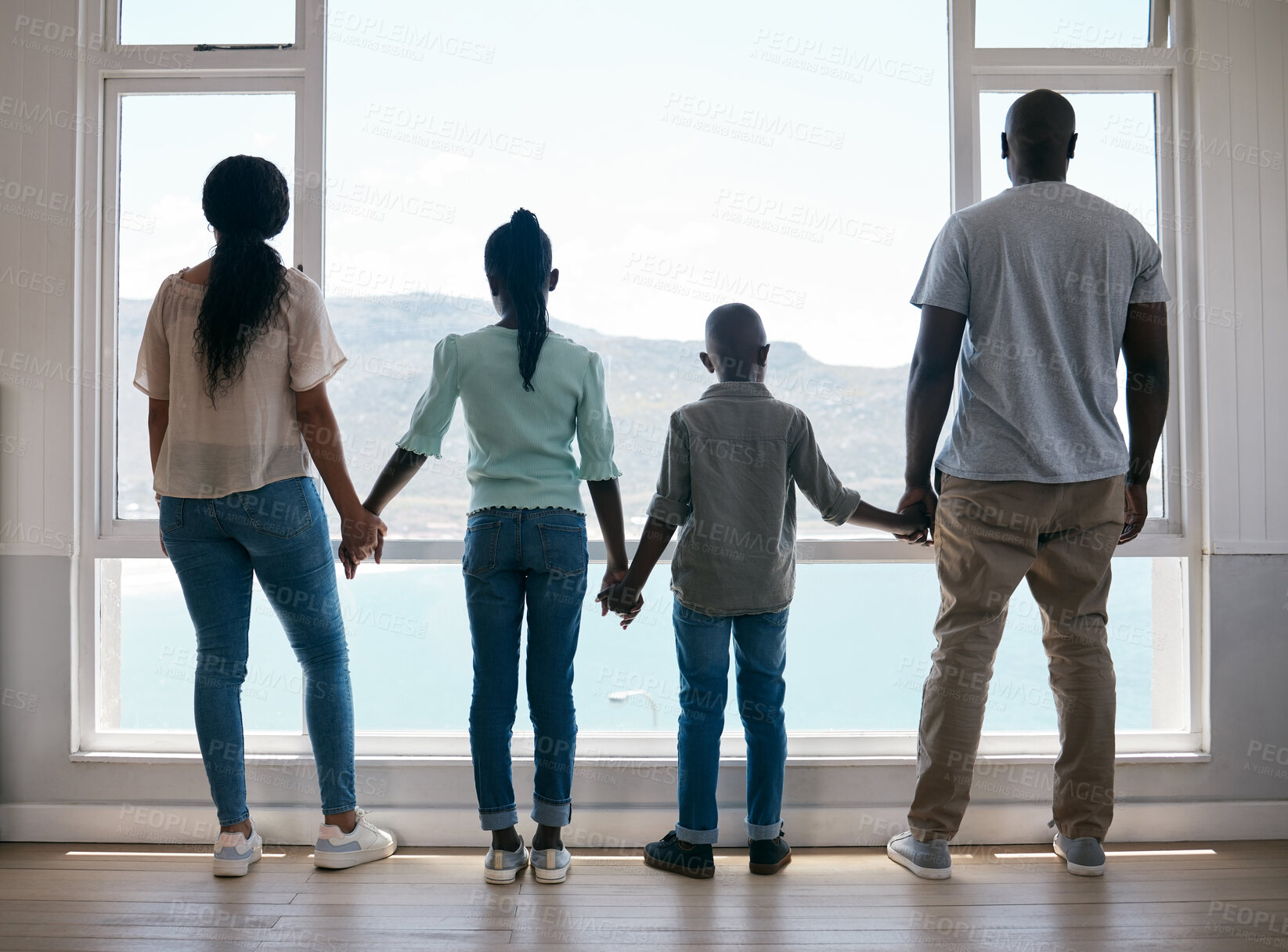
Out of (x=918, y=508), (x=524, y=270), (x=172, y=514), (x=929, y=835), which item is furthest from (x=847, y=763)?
(x=172, y=514)

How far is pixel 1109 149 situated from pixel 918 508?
1172 millimetres

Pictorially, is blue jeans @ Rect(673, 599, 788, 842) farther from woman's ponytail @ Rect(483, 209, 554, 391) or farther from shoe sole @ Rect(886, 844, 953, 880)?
woman's ponytail @ Rect(483, 209, 554, 391)

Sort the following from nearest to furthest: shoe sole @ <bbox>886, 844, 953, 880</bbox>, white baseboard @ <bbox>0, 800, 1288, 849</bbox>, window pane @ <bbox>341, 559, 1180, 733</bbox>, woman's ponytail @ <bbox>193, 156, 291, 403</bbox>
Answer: woman's ponytail @ <bbox>193, 156, 291, 403</bbox> < shoe sole @ <bbox>886, 844, 953, 880</bbox> < white baseboard @ <bbox>0, 800, 1288, 849</bbox> < window pane @ <bbox>341, 559, 1180, 733</bbox>

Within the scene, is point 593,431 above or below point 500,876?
above

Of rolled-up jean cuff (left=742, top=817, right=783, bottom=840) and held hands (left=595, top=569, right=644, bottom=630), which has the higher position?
held hands (left=595, top=569, right=644, bottom=630)

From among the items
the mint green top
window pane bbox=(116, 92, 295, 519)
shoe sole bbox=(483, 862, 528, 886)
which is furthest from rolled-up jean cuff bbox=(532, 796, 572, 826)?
window pane bbox=(116, 92, 295, 519)

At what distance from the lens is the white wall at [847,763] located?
2.12m

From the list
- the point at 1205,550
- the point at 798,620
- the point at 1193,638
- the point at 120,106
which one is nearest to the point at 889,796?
the point at 798,620

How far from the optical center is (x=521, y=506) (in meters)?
1.79

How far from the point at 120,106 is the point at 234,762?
1709mm

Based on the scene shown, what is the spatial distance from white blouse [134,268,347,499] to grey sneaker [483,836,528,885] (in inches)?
36.2

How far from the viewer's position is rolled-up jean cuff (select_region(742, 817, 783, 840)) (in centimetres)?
191

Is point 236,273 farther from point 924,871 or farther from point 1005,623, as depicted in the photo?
point 924,871

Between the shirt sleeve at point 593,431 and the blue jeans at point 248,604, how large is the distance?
1.91ft
